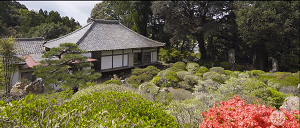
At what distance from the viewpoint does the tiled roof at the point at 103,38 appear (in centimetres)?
1218

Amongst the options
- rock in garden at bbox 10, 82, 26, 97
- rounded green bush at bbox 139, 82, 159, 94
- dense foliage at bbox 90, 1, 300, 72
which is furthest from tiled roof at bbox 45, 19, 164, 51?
rounded green bush at bbox 139, 82, 159, 94

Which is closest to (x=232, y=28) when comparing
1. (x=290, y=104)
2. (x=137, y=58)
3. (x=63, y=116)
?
(x=137, y=58)

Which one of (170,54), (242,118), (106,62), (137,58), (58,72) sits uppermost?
(170,54)

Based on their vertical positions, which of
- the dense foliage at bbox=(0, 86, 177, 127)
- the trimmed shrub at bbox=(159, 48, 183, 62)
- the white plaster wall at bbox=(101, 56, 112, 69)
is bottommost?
the dense foliage at bbox=(0, 86, 177, 127)

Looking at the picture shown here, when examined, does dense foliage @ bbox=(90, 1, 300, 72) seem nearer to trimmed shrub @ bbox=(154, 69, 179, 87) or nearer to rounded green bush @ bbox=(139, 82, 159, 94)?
trimmed shrub @ bbox=(154, 69, 179, 87)

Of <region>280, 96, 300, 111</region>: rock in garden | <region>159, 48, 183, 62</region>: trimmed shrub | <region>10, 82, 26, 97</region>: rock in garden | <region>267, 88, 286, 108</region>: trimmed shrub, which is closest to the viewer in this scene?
<region>280, 96, 300, 111</region>: rock in garden

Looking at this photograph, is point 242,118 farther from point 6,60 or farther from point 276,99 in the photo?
point 6,60

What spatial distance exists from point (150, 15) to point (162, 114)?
21120mm

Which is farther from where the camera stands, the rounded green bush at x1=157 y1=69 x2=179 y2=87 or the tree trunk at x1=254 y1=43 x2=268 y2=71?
the tree trunk at x1=254 y1=43 x2=268 y2=71

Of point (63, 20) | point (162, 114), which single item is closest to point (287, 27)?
point (162, 114)

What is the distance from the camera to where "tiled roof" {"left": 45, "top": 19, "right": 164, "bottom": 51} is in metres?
12.2

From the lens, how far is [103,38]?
1340 cm

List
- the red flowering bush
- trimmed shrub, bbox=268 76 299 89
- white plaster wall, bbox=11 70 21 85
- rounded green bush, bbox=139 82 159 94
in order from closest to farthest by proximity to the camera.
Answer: the red flowering bush
rounded green bush, bbox=139 82 159 94
trimmed shrub, bbox=268 76 299 89
white plaster wall, bbox=11 70 21 85

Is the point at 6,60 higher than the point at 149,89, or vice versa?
the point at 6,60
